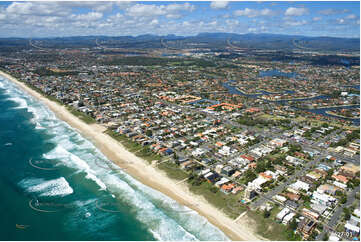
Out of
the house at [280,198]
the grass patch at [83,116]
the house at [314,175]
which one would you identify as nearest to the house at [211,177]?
the house at [280,198]

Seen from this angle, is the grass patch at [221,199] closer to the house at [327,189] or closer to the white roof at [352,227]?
the white roof at [352,227]

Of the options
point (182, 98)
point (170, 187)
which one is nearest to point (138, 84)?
point (182, 98)

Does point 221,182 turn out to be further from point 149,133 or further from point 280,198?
point 149,133

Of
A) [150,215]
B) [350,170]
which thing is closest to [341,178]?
[350,170]

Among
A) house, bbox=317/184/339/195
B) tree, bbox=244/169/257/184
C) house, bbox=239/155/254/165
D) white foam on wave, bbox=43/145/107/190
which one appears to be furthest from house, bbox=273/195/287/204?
white foam on wave, bbox=43/145/107/190

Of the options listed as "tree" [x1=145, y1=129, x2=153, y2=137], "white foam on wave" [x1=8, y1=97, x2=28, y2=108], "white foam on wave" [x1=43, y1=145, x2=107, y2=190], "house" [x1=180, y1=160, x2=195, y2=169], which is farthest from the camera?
"white foam on wave" [x1=8, y1=97, x2=28, y2=108]

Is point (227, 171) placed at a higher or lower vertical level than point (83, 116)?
lower

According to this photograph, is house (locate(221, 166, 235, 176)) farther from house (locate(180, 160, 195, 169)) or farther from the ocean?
the ocean
